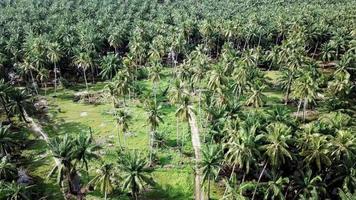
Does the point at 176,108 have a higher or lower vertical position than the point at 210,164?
higher

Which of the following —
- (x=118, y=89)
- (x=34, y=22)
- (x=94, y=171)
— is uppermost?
(x=34, y=22)

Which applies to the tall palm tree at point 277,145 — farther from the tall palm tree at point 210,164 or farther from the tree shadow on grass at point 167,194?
the tree shadow on grass at point 167,194

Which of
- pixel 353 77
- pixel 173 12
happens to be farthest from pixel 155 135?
pixel 173 12

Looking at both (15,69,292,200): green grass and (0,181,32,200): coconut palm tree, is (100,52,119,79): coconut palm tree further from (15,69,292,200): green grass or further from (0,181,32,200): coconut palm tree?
(0,181,32,200): coconut palm tree

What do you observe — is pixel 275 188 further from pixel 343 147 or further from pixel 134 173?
pixel 134 173

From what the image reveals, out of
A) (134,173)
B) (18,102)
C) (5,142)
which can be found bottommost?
(134,173)

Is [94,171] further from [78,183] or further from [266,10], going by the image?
[266,10]

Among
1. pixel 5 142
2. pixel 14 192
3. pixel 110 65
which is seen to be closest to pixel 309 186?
pixel 14 192

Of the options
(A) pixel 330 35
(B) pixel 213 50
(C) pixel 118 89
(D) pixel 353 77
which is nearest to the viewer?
(C) pixel 118 89

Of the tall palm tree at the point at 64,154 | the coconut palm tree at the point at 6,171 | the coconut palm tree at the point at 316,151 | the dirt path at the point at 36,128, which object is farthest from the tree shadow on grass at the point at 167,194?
the dirt path at the point at 36,128
